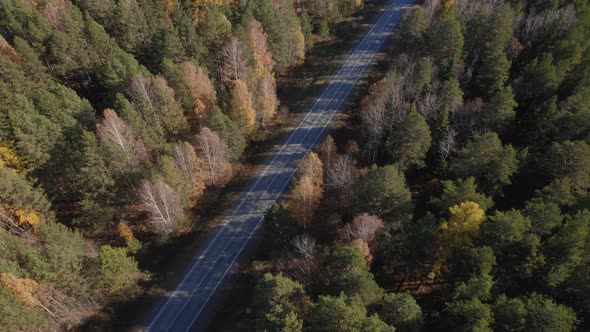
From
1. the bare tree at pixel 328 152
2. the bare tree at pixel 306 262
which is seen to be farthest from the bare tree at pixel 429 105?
the bare tree at pixel 306 262

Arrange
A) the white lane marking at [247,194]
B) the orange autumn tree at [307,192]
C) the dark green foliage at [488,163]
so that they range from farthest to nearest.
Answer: the orange autumn tree at [307,192] < the white lane marking at [247,194] < the dark green foliage at [488,163]

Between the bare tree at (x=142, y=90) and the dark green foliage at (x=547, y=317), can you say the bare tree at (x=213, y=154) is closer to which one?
the bare tree at (x=142, y=90)

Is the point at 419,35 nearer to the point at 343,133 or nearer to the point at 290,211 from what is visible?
the point at 343,133

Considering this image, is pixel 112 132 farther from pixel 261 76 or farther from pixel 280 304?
pixel 280 304

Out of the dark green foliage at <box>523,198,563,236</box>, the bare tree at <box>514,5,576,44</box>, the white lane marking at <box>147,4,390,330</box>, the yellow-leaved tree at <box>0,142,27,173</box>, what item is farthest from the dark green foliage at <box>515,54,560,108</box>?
the yellow-leaved tree at <box>0,142,27,173</box>

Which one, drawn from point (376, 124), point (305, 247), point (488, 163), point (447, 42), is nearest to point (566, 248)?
point (488, 163)

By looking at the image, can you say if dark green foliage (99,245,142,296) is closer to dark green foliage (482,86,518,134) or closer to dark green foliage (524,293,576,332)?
dark green foliage (524,293,576,332)
